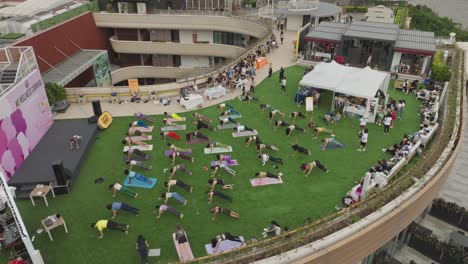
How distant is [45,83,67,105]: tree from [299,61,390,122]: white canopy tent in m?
15.5

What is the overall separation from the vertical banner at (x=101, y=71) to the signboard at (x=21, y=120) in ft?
33.5

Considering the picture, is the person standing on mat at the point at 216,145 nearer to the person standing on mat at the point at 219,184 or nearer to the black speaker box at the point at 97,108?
the person standing on mat at the point at 219,184

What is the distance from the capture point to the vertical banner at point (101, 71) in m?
30.8

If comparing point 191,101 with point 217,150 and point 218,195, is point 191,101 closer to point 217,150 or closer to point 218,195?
point 217,150

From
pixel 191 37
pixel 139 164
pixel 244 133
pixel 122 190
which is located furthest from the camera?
pixel 191 37

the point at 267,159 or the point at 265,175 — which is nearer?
the point at 265,175

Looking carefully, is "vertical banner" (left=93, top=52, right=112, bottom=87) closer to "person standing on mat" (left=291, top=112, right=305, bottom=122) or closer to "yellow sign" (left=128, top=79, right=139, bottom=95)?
"yellow sign" (left=128, top=79, right=139, bottom=95)

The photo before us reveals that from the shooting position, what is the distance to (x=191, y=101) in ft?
77.1

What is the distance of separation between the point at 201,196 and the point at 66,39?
78.8ft

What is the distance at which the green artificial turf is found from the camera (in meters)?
13.4

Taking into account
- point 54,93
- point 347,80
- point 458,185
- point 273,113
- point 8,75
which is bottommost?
point 458,185

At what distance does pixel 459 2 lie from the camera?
253ft

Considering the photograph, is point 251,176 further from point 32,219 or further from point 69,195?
point 32,219

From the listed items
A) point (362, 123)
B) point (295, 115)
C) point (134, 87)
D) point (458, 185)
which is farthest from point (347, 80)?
point (134, 87)
